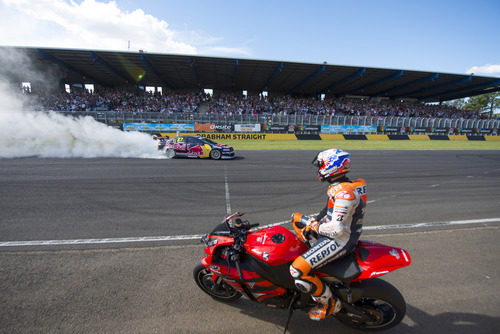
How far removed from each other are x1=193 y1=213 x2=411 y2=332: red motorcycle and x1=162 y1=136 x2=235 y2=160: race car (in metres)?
10.6

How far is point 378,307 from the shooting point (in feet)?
8.03

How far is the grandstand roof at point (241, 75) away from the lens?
28891 millimetres

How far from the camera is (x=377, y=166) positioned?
38.3ft

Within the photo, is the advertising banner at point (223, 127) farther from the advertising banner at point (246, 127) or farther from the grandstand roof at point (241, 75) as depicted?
the grandstand roof at point (241, 75)

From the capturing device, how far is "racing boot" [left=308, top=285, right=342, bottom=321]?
228 cm

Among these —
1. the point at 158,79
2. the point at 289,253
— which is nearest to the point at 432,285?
the point at 289,253

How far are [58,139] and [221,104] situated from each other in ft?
88.8

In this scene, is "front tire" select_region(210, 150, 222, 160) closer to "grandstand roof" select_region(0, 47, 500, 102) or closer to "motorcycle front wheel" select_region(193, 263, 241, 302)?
"motorcycle front wheel" select_region(193, 263, 241, 302)

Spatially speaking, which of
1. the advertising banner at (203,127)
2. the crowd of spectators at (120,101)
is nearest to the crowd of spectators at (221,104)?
the crowd of spectators at (120,101)

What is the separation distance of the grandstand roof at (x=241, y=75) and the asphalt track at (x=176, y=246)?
25.3 meters

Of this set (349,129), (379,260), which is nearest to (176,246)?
(379,260)

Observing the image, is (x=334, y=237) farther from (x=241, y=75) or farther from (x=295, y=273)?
(x=241, y=75)

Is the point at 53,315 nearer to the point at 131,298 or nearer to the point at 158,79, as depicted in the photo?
the point at 131,298

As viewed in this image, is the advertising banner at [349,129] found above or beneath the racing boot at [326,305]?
above
